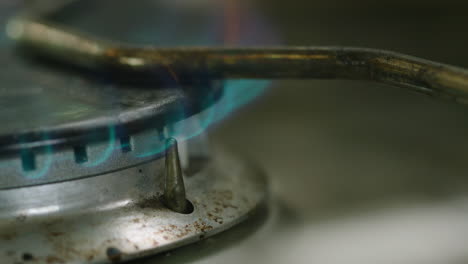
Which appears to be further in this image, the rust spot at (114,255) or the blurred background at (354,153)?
the blurred background at (354,153)

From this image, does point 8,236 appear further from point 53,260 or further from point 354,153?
point 354,153

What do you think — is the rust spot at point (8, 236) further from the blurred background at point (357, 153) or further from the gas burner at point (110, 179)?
the blurred background at point (357, 153)

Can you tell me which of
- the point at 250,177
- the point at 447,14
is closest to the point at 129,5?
the point at 447,14

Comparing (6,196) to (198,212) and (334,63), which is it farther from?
(334,63)

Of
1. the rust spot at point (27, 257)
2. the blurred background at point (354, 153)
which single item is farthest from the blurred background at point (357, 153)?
the rust spot at point (27, 257)

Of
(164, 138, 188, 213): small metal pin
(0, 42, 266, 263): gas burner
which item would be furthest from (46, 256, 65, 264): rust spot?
(164, 138, 188, 213): small metal pin

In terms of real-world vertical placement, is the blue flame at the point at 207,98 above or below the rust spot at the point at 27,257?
above

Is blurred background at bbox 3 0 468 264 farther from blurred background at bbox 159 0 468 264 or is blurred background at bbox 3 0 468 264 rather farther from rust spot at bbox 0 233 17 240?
rust spot at bbox 0 233 17 240
